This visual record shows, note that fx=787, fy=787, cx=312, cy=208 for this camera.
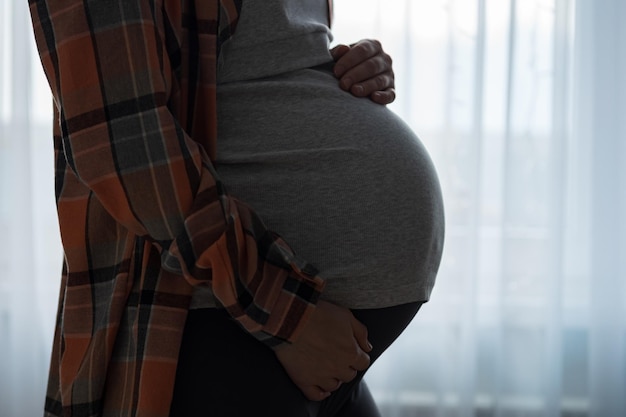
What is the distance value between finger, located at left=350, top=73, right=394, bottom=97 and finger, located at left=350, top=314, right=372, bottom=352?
0.82 feet

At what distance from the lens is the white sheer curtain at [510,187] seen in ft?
6.46

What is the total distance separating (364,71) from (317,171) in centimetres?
17

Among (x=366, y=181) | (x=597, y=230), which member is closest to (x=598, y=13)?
(x=597, y=230)

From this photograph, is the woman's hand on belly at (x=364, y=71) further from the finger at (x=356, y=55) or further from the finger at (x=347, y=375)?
the finger at (x=347, y=375)

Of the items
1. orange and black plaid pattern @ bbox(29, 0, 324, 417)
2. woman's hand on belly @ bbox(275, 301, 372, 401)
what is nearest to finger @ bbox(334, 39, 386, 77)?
orange and black plaid pattern @ bbox(29, 0, 324, 417)

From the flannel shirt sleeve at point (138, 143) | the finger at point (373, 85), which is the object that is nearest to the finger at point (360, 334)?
the flannel shirt sleeve at point (138, 143)

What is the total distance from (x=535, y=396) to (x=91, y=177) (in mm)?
1655

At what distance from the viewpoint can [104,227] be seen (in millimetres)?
749

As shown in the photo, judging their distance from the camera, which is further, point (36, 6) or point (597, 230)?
point (597, 230)

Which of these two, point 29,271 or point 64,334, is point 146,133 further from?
point 29,271

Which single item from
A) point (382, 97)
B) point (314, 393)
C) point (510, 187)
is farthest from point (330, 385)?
point (510, 187)

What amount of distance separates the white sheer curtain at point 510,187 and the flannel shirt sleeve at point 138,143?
138 cm

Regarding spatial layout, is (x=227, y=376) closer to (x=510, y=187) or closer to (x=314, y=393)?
(x=314, y=393)

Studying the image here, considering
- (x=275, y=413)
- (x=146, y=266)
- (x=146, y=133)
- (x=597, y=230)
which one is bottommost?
(x=597, y=230)
